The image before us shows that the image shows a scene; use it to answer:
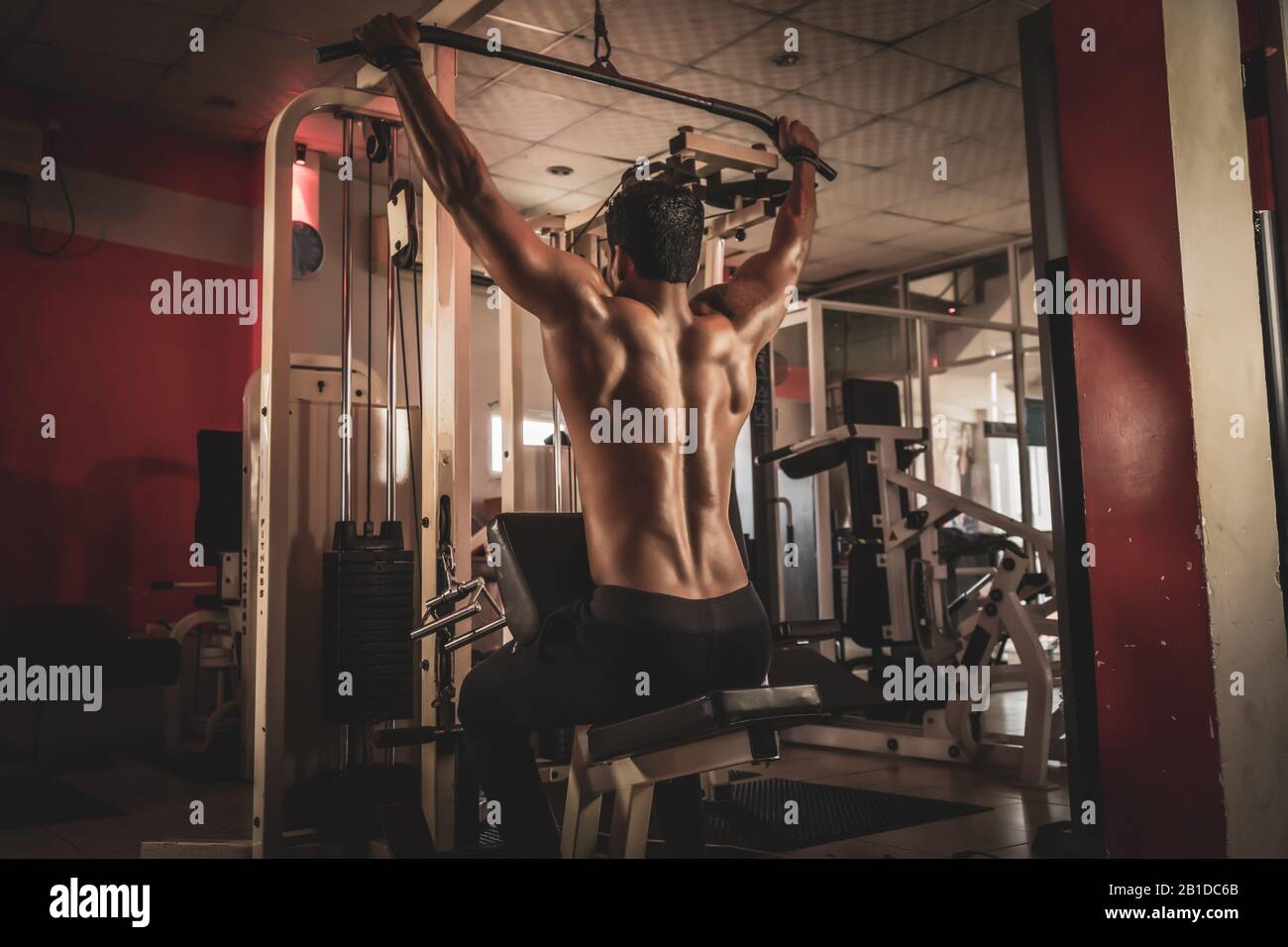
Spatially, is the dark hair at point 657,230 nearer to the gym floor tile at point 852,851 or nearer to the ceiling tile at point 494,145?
the gym floor tile at point 852,851

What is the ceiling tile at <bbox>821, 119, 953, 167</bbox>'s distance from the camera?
242 inches

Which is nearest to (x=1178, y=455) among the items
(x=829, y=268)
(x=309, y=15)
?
(x=309, y=15)

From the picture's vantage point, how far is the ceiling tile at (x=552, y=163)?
6.37 metres

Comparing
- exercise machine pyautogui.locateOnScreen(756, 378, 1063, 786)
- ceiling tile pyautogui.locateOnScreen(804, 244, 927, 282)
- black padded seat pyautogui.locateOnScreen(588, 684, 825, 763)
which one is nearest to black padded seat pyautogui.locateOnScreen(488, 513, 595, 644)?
black padded seat pyautogui.locateOnScreen(588, 684, 825, 763)

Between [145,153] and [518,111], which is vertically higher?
[518,111]

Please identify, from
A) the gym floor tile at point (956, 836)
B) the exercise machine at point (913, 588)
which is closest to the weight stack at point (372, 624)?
the gym floor tile at point (956, 836)

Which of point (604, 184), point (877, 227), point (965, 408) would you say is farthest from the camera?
point (965, 408)

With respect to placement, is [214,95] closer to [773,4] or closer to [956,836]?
[773,4]

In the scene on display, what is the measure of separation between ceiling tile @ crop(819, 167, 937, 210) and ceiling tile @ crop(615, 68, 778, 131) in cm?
117

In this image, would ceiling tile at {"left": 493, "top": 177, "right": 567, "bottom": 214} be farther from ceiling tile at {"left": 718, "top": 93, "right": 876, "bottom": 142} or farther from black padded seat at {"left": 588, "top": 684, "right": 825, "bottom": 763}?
black padded seat at {"left": 588, "top": 684, "right": 825, "bottom": 763}

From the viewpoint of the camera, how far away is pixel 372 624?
2895 millimetres

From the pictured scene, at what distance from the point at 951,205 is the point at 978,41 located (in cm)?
237

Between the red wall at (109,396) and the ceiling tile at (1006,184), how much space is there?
4.66 metres

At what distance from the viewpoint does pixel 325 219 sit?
6.45m
